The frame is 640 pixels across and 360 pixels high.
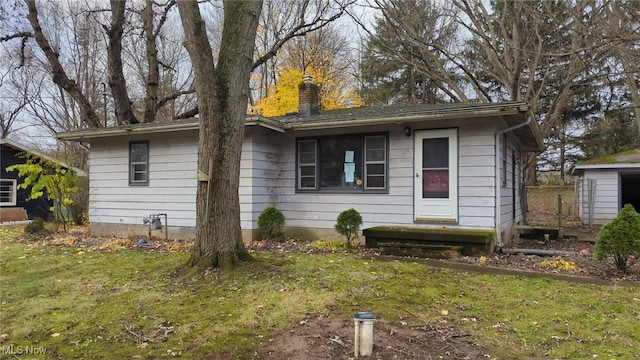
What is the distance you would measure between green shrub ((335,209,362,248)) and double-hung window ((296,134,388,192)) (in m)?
0.87

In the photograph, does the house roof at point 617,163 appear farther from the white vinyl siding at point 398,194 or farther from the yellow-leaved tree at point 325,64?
the yellow-leaved tree at point 325,64

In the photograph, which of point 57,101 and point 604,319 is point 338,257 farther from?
point 57,101

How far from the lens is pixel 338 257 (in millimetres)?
7051

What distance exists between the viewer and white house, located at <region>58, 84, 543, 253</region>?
307 inches

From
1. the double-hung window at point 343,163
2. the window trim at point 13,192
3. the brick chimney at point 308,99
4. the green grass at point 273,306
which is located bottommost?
the green grass at point 273,306

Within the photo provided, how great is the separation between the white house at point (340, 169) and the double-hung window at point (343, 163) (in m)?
0.02

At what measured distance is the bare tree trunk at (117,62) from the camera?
607 inches

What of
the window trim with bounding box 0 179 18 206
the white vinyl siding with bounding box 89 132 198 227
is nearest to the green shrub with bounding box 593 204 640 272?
the white vinyl siding with bounding box 89 132 198 227

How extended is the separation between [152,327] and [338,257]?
3.84m

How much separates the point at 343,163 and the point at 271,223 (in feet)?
6.89

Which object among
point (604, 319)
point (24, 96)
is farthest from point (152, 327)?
point (24, 96)

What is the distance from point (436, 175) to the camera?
321 inches

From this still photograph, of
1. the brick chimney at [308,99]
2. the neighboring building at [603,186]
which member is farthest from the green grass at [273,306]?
the neighboring building at [603,186]

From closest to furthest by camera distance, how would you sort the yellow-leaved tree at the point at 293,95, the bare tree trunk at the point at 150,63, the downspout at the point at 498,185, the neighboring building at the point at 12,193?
the downspout at the point at 498,185 < the bare tree trunk at the point at 150,63 < the neighboring building at the point at 12,193 < the yellow-leaved tree at the point at 293,95
